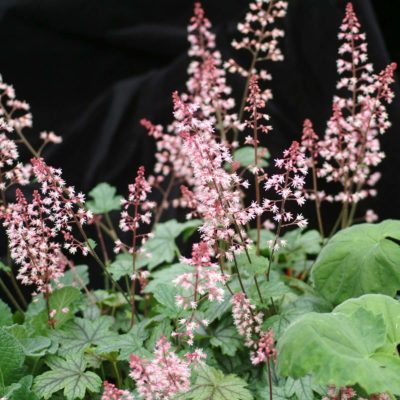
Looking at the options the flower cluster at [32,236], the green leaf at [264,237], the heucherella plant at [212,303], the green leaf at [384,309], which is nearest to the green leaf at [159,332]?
the heucherella plant at [212,303]

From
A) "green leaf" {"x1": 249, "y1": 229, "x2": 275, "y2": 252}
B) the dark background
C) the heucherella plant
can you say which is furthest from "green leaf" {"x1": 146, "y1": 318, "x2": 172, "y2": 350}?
the dark background

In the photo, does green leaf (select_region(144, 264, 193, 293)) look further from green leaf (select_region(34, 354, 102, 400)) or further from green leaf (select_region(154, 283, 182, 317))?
green leaf (select_region(34, 354, 102, 400))

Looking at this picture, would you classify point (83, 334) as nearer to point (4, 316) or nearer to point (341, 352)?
point (4, 316)

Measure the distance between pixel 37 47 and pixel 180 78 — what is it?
0.52 m

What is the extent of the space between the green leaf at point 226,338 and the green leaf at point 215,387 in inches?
4.3

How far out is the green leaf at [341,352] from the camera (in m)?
1.00

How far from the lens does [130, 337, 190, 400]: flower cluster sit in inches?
40.1

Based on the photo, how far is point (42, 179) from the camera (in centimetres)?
119

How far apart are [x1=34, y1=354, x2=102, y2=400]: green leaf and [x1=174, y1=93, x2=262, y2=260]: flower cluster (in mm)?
334

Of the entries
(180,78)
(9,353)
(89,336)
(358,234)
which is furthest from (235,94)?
(9,353)

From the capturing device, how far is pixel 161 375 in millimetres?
1035

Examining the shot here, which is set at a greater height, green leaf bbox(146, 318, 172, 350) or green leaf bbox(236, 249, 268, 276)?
green leaf bbox(236, 249, 268, 276)

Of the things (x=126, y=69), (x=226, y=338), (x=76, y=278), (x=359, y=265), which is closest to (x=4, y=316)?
(x=76, y=278)

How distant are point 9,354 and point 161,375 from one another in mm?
376
